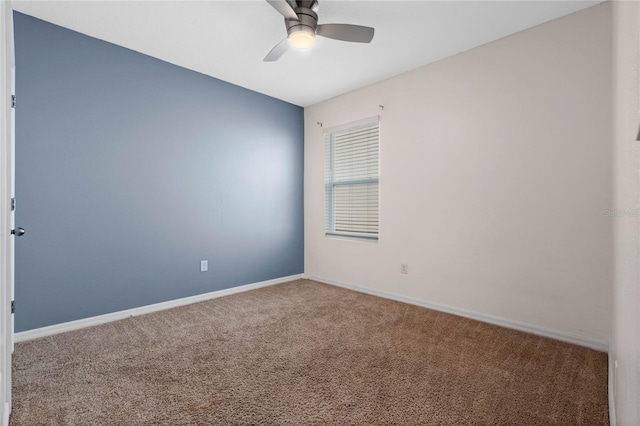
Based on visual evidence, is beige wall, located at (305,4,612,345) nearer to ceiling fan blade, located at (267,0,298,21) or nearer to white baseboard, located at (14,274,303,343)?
white baseboard, located at (14,274,303,343)

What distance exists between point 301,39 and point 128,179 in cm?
213

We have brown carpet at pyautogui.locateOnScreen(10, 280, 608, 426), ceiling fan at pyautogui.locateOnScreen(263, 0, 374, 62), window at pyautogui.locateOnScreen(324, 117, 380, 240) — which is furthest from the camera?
window at pyautogui.locateOnScreen(324, 117, 380, 240)

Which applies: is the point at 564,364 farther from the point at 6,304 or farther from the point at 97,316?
the point at 97,316

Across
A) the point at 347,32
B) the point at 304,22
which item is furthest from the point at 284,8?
the point at 347,32

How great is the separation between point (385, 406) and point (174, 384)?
4.08ft

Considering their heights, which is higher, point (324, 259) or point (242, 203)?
point (242, 203)

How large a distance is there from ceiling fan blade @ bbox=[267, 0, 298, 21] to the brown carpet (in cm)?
236

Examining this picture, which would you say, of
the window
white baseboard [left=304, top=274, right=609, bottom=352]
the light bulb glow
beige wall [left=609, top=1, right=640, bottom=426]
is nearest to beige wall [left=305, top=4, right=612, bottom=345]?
white baseboard [left=304, top=274, right=609, bottom=352]

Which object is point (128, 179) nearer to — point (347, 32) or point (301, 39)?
point (301, 39)

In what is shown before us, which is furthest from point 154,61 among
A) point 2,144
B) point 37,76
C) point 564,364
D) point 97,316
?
point 564,364

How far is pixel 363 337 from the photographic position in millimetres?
2521

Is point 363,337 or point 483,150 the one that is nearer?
point 363,337

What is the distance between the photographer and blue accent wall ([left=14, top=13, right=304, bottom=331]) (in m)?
2.54

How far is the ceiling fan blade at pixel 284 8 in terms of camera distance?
77.2 inches
